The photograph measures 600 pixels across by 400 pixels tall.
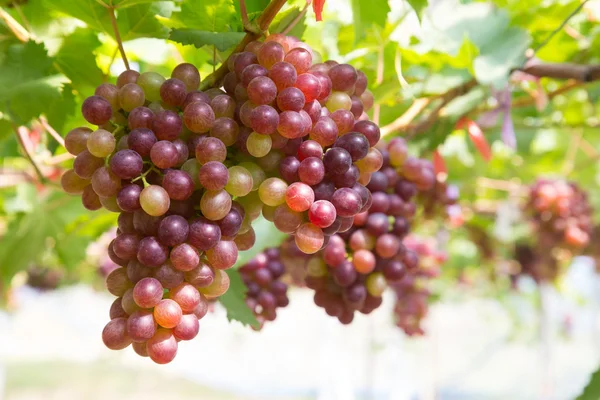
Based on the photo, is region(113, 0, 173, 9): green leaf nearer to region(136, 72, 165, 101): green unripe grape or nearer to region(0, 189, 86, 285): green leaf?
region(136, 72, 165, 101): green unripe grape

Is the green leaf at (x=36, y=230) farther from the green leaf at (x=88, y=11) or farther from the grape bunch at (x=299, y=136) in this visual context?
the grape bunch at (x=299, y=136)

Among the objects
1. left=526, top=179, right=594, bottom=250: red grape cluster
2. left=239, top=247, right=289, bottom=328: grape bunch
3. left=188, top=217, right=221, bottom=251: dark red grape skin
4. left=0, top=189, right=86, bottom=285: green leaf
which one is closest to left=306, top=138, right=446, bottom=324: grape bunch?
left=239, top=247, right=289, bottom=328: grape bunch

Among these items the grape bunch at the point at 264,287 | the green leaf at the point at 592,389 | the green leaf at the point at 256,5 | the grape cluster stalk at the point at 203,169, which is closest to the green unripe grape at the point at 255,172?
the grape cluster stalk at the point at 203,169

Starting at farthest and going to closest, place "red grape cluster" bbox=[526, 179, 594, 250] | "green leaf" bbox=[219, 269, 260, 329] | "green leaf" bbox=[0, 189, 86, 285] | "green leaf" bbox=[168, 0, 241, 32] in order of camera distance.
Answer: "red grape cluster" bbox=[526, 179, 594, 250]
"green leaf" bbox=[0, 189, 86, 285]
"green leaf" bbox=[219, 269, 260, 329]
"green leaf" bbox=[168, 0, 241, 32]

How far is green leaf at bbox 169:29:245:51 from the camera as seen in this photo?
1.40ft

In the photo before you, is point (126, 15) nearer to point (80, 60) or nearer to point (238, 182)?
point (80, 60)

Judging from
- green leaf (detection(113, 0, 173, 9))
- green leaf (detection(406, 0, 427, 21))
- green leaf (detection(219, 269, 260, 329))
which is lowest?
green leaf (detection(219, 269, 260, 329))

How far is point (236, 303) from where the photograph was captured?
1.99 ft

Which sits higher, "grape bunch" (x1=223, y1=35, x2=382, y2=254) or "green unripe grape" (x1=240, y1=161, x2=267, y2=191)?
"grape bunch" (x1=223, y1=35, x2=382, y2=254)

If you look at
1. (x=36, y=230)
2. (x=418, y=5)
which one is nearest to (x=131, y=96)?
(x=418, y=5)

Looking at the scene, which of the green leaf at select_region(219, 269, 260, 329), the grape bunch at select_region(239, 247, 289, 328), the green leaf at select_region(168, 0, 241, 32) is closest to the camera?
the green leaf at select_region(168, 0, 241, 32)

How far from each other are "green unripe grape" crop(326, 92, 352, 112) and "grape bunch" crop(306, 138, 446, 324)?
0.19 metres

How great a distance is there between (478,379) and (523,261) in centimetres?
644

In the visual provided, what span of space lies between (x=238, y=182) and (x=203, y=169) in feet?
0.09
